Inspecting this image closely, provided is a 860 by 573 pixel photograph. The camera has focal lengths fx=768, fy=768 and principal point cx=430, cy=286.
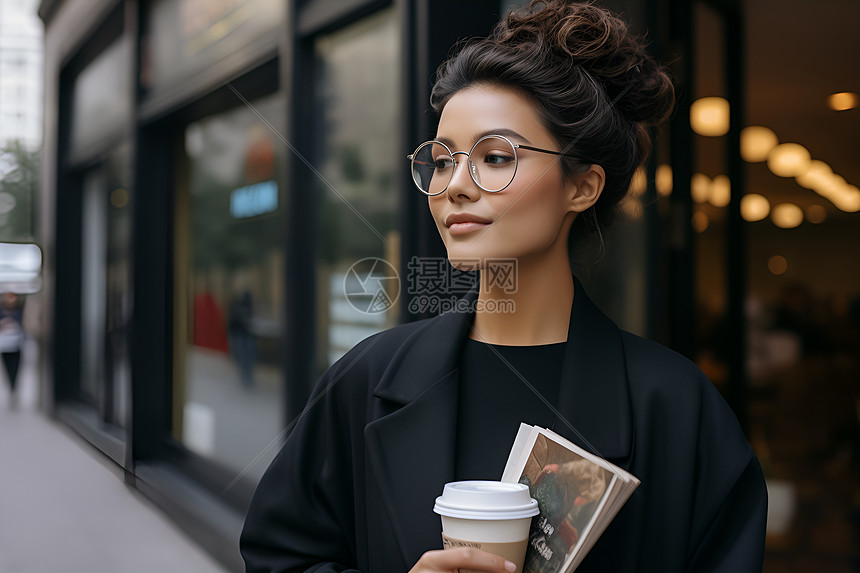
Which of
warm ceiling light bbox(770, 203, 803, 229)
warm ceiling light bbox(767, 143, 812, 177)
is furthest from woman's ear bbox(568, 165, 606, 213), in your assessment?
warm ceiling light bbox(770, 203, 803, 229)

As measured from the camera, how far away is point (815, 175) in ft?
17.1

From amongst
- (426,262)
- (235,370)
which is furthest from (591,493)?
(235,370)

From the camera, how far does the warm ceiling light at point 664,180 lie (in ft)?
10.0

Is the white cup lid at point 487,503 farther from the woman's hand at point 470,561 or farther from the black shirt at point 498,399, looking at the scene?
the black shirt at point 498,399

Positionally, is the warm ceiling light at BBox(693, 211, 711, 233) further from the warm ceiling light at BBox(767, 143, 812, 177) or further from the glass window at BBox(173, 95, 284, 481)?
the glass window at BBox(173, 95, 284, 481)

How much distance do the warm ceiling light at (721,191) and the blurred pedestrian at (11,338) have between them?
9112mm

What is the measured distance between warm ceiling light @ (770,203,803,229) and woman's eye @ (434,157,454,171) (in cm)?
462

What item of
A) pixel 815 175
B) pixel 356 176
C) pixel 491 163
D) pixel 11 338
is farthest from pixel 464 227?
pixel 11 338

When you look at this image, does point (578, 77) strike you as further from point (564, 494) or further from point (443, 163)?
point (564, 494)

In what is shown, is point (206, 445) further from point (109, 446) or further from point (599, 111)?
point (599, 111)

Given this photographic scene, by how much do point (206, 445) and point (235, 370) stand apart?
2.39 feet

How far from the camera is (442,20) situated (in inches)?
108

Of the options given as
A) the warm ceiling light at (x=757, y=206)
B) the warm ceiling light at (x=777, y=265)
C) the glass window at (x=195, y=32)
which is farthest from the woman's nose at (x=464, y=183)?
the warm ceiling light at (x=777, y=265)

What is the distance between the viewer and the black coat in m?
1.31
